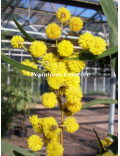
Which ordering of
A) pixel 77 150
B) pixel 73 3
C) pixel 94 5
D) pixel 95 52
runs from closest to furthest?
pixel 95 52, pixel 73 3, pixel 94 5, pixel 77 150

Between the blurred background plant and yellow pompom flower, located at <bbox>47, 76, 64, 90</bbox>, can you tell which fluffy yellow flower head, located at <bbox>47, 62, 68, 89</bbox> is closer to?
yellow pompom flower, located at <bbox>47, 76, 64, 90</bbox>

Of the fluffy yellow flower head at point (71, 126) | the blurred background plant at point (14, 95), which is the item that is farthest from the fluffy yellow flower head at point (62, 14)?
the blurred background plant at point (14, 95)

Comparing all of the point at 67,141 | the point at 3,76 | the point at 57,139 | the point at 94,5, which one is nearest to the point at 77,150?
the point at 67,141

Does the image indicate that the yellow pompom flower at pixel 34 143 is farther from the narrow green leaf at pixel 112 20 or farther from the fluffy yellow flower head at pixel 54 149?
the narrow green leaf at pixel 112 20

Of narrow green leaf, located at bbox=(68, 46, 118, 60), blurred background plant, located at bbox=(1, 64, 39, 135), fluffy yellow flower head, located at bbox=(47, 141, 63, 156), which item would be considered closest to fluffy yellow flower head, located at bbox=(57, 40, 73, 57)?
narrow green leaf, located at bbox=(68, 46, 118, 60)

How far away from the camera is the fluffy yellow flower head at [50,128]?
295 millimetres

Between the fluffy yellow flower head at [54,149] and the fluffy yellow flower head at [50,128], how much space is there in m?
0.01

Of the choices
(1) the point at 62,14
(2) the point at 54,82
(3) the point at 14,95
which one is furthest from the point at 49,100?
(3) the point at 14,95

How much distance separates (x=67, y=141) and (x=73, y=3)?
206 centimetres

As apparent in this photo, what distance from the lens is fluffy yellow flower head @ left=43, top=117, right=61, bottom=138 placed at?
0.30 m

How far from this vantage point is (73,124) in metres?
0.31

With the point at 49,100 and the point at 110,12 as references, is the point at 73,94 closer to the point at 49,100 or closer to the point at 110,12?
the point at 49,100

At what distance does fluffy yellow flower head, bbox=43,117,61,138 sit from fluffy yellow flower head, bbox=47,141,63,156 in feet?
0.05

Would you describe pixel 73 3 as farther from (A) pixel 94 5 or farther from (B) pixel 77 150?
(B) pixel 77 150
